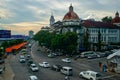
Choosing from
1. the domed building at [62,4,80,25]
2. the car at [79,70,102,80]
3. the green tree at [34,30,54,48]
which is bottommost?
the car at [79,70,102,80]

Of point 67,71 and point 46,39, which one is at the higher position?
point 46,39

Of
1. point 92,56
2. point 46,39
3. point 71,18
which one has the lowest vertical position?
point 92,56

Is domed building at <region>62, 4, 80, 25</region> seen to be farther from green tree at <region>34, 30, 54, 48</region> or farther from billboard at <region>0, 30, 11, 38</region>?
billboard at <region>0, 30, 11, 38</region>

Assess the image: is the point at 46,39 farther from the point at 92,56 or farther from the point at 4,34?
the point at 92,56

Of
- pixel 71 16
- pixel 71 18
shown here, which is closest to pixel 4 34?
pixel 71 18

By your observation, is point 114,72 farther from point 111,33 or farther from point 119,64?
point 111,33

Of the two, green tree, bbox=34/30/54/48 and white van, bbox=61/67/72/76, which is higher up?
green tree, bbox=34/30/54/48

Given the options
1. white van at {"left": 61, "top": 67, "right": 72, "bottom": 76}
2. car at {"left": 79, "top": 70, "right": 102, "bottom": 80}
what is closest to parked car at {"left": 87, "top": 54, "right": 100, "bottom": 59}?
white van at {"left": 61, "top": 67, "right": 72, "bottom": 76}

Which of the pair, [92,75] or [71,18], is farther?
[71,18]

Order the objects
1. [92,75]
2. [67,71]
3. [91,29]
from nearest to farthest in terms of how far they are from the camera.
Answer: [92,75], [67,71], [91,29]

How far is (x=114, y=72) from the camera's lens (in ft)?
174

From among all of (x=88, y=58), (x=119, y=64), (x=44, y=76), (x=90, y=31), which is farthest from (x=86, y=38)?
(x=44, y=76)

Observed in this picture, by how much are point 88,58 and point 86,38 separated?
66.6 ft

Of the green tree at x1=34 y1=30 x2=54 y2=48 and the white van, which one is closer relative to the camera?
the white van
